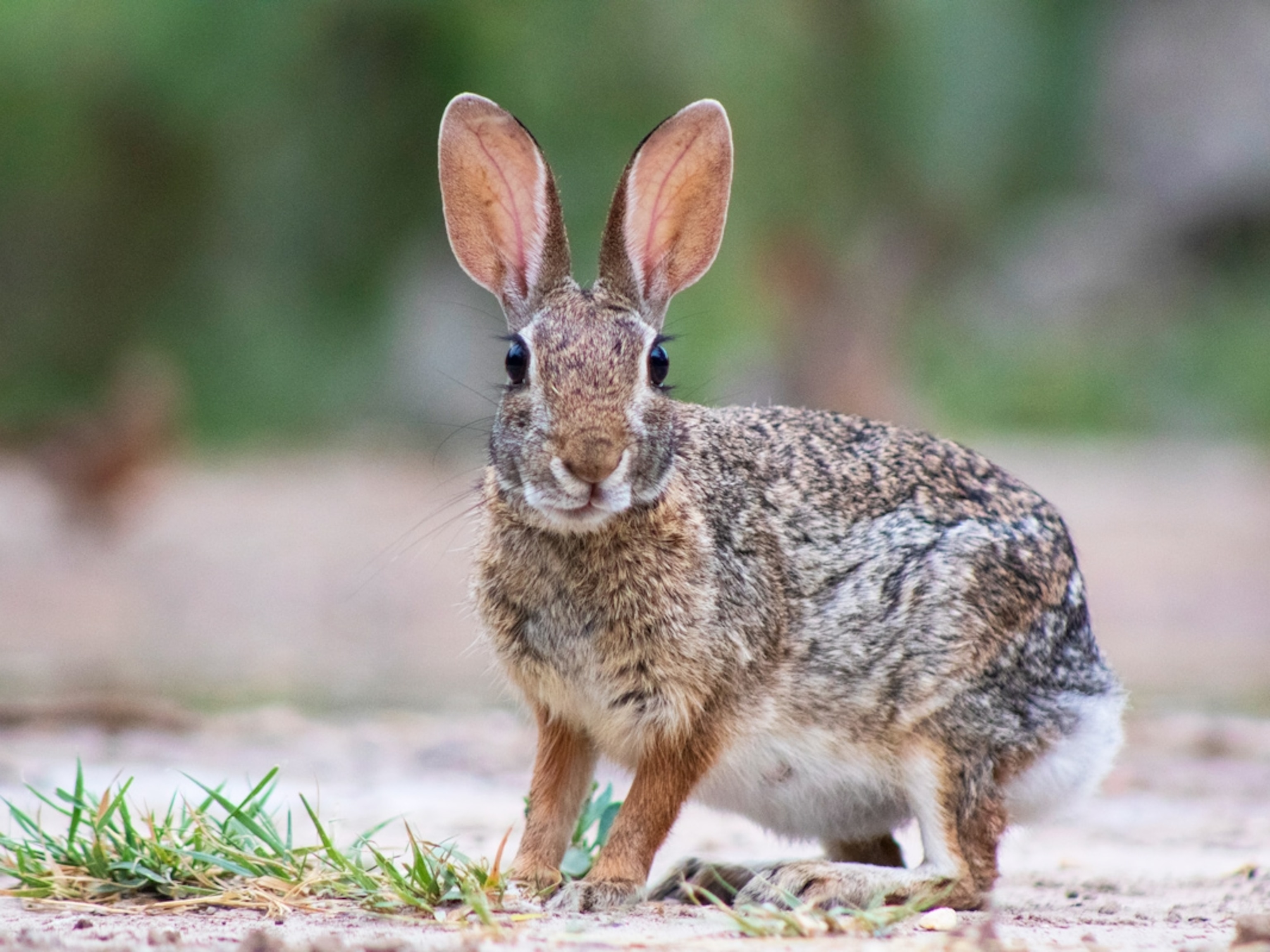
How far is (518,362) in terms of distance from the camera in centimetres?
410

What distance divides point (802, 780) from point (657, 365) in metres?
1.10

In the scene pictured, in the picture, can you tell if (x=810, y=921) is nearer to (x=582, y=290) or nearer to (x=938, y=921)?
(x=938, y=921)

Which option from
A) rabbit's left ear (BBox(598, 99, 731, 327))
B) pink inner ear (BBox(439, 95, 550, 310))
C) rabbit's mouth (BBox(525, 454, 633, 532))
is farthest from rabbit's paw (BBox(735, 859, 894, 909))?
pink inner ear (BBox(439, 95, 550, 310))

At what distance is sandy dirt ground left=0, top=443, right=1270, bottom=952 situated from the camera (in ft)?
12.7

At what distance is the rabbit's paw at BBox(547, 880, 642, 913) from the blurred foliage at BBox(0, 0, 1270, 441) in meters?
9.06

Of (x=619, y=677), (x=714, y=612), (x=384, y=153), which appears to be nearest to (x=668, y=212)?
(x=714, y=612)

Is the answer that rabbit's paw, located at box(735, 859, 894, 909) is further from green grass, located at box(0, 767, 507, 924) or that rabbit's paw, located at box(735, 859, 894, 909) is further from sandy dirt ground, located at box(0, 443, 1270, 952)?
green grass, located at box(0, 767, 507, 924)

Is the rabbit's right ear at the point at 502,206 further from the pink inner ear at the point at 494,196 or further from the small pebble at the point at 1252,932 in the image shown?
the small pebble at the point at 1252,932

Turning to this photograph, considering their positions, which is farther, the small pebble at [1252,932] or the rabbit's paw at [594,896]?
the rabbit's paw at [594,896]

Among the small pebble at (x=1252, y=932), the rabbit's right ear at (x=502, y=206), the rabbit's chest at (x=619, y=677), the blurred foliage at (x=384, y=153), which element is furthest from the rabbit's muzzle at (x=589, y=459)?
the blurred foliage at (x=384, y=153)

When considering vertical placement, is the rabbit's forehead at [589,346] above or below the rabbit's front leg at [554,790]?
above

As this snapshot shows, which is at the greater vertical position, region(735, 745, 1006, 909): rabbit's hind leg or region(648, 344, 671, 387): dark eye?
region(648, 344, 671, 387): dark eye

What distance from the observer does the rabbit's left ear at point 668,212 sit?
171 inches

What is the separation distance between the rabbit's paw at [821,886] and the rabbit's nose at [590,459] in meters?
1.05
